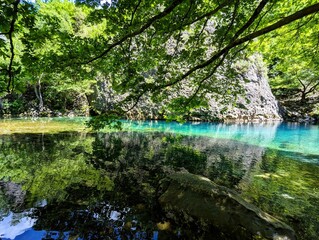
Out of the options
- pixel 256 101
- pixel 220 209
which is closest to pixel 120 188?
pixel 220 209

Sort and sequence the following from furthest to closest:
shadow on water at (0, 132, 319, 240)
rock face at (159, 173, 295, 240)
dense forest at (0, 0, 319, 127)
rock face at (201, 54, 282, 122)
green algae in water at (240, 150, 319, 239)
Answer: rock face at (201, 54, 282, 122)
green algae in water at (240, 150, 319, 239)
shadow on water at (0, 132, 319, 240)
rock face at (159, 173, 295, 240)
dense forest at (0, 0, 319, 127)

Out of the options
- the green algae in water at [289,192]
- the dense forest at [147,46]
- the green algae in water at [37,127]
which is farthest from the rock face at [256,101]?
the green algae in water at [289,192]

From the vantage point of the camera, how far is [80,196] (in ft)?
17.9

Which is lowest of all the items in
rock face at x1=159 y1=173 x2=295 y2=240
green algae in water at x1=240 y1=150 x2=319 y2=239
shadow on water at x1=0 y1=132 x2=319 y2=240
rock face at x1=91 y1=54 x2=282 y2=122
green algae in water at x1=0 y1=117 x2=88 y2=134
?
green algae in water at x1=240 y1=150 x2=319 y2=239

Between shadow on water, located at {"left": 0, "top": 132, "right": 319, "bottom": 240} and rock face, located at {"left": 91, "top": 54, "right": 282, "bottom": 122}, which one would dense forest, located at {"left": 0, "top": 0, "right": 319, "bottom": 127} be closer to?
shadow on water, located at {"left": 0, "top": 132, "right": 319, "bottom": 240}

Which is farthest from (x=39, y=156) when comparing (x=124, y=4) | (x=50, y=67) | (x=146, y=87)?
(x=124, y=4)

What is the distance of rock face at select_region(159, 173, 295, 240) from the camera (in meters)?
3.88

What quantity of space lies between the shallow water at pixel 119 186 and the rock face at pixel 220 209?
30cm

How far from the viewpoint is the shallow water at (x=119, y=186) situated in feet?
13.9

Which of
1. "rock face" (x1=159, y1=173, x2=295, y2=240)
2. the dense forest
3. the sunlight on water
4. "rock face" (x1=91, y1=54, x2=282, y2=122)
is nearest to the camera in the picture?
the dense forest

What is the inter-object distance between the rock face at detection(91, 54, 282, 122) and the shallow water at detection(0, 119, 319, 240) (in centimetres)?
1722

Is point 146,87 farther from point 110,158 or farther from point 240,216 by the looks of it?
point 110,158

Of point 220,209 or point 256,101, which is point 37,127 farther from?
point 256,101

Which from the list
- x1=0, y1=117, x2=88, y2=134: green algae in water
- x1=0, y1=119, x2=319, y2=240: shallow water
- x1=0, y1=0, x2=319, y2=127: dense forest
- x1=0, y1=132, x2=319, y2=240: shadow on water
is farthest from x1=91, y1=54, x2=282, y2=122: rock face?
x1=0, y1=0, x2=319, y2=127: dense forest
